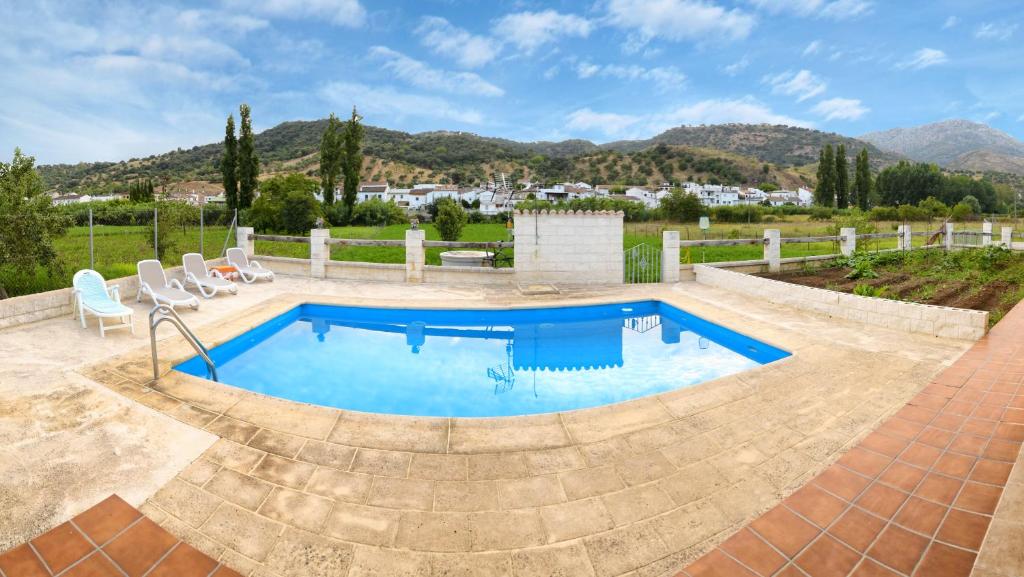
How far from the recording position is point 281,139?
253ft

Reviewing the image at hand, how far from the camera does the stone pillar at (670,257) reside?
12.2 metres

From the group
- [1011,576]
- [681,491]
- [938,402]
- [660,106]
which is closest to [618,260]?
[938,402]

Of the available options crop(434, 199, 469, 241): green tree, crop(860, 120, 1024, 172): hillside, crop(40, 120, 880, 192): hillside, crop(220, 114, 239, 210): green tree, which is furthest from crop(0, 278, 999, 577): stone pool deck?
crop(860, 120, 1024, 172): hillside

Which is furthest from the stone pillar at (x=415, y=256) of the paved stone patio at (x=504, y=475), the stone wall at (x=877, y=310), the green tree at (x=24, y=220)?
the stone wall at (x=877, y=310)

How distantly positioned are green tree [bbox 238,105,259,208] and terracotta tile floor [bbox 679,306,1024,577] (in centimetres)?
3283

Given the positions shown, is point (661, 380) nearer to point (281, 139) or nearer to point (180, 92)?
point (180, 92)

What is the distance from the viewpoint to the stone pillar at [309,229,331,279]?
12820mm

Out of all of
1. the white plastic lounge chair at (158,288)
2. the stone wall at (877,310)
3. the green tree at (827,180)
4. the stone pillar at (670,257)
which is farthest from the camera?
the green tree at (827,180)

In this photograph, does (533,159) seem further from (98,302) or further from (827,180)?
(98,302)

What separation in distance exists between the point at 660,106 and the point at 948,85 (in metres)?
22.3

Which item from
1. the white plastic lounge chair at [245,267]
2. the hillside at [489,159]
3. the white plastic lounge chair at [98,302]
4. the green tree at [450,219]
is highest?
the hillside at [489,159]

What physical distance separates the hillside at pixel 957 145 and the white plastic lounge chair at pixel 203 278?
13430cm

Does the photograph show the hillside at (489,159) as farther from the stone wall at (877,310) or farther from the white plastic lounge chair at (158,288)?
the stone wall at (877,310)

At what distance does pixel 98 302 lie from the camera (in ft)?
24.3
